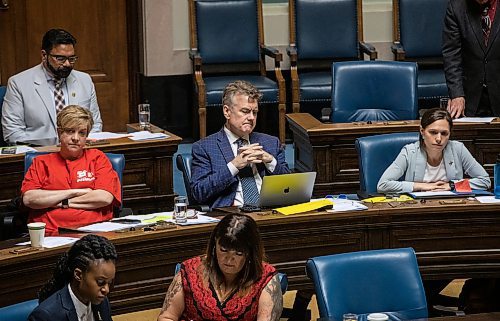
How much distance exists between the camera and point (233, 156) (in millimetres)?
5824

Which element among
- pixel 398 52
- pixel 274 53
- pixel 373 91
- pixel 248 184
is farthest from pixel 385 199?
pixel 398 52

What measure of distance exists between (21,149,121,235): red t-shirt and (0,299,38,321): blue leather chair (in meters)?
1.75

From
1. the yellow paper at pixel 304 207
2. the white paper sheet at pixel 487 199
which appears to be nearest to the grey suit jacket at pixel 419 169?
the white paper sheet at pixel 487 199

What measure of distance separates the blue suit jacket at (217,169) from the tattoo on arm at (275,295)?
1.46 meters

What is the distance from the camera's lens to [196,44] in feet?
30.9

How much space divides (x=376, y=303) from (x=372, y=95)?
11.9 ft

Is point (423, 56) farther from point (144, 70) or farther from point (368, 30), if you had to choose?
point (144, 70)

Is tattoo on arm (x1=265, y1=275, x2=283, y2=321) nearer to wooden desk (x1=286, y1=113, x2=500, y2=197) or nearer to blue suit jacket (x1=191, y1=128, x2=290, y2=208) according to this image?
blue suit jacket (x1=191, y1=128, x2=290, y2=208)

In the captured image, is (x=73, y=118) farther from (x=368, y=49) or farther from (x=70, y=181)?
(x=368, y=49)

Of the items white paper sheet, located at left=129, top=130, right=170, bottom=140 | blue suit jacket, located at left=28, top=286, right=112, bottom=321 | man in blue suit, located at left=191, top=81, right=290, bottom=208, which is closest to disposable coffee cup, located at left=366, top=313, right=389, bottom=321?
blue suit jacket, located at left=28, top=286, right=112, bottom=321

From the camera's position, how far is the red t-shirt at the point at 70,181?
5578 millimetres

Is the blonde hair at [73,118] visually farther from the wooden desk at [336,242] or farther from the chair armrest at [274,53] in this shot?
the chair armrest at [274,53]

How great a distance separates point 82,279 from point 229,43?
18.6ft

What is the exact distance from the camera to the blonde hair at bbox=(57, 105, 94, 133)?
5508mm
